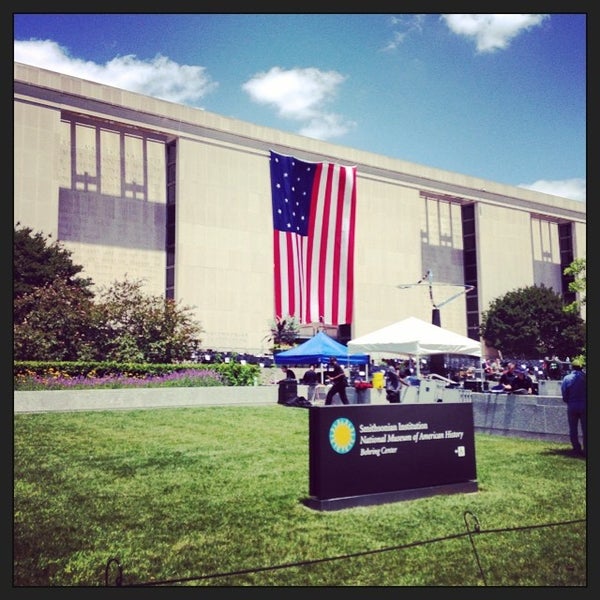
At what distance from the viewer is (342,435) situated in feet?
22.0

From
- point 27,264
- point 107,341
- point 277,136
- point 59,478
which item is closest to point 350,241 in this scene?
point 59,478

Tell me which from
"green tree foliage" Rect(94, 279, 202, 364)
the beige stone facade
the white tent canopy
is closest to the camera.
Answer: the white tent canopy

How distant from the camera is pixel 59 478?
7.91 meters

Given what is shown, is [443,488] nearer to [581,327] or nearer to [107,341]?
[107,341]

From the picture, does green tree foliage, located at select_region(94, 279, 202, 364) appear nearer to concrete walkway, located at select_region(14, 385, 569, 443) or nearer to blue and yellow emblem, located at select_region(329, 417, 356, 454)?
concrete walkway, located at select_region(14, 385, 569, 443)

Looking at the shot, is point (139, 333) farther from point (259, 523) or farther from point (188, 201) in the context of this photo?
point (259, 523)

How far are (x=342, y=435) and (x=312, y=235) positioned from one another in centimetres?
805

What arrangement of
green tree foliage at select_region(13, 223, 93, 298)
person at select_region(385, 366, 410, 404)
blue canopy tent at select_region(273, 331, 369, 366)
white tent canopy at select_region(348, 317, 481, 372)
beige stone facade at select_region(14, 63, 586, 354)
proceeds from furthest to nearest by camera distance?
beige stone facade at select_region(14, 63, 586, 354) < green tree foliage at select_region(13, 223, 93, 298) < blue canopy tent at select_region(273, 331, 369, 366) < person at select_region(385, 366, 410, 404) < white tent canopy at select_region(348, 317, 481, 372)

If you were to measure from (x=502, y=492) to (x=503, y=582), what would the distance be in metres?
3.20

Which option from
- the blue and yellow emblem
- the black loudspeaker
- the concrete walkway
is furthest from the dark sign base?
the black loudspeaker

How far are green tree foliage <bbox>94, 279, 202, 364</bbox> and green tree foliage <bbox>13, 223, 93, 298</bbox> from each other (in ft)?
18.9

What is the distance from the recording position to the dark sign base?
21.5 ft

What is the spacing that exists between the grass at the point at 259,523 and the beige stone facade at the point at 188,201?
89.0ft

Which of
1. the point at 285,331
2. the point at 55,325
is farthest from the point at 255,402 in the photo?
the point at 285,331
